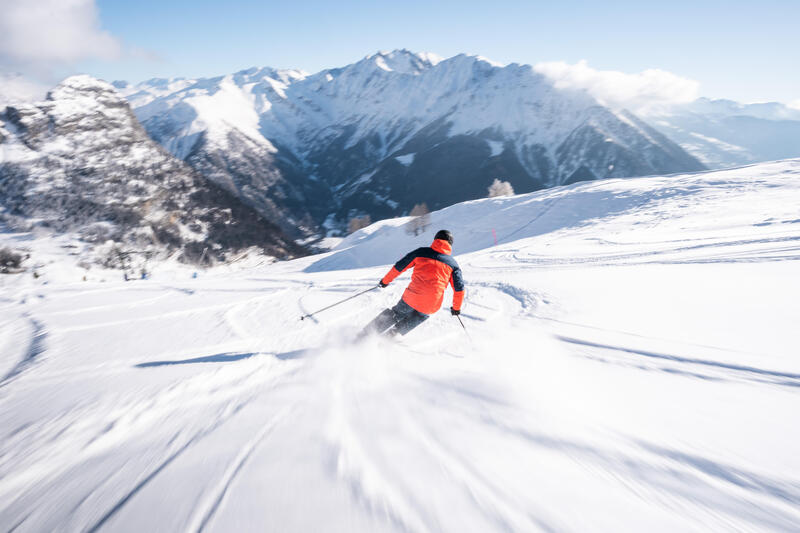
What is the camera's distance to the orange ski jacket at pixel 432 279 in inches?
220

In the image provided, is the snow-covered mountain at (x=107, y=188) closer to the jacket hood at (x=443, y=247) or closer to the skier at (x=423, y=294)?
the skier at (x=423, y=294)

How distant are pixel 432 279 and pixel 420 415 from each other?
267cm

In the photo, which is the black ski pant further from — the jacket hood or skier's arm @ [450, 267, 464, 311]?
the jacket hood

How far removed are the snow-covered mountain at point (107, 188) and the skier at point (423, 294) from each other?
10072 centimetres

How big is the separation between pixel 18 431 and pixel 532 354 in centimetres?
572

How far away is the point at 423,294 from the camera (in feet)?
18.3

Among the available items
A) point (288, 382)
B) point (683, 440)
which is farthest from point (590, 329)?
point (288, 382)

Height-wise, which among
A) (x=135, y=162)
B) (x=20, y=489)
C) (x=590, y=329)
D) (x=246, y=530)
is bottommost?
(x=590, y=329)

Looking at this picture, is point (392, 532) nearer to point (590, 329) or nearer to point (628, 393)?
point (628, 393)

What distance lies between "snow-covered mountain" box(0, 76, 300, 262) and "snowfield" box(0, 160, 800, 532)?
325 ft

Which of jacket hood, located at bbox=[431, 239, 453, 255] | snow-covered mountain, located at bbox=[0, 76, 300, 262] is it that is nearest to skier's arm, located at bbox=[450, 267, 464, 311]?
jacket hood, located at bbox=[431, 239, 453, 255]

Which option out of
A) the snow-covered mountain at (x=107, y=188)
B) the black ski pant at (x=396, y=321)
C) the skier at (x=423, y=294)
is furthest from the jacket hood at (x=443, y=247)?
the snow-covered mountain at (x=107, y=188)

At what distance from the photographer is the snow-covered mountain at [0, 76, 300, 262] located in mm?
86500

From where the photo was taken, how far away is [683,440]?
2.77 m
